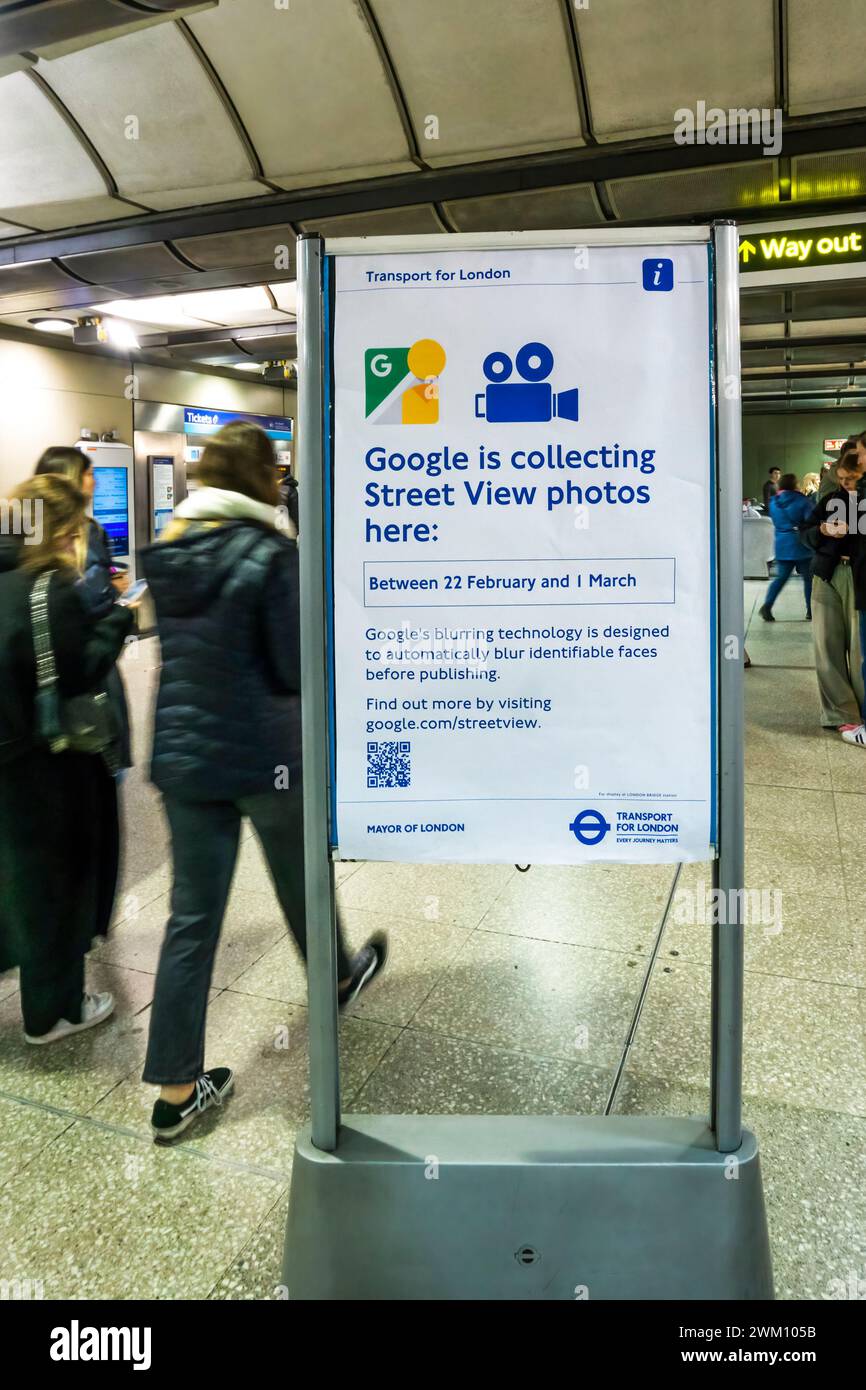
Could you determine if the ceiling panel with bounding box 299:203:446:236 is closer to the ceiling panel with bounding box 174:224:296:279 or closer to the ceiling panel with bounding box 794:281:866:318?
the ceiling panel with bounding box 174:224:296:279

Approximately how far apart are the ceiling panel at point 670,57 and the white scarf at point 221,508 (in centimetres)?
299

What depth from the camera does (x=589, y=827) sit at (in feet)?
5.63

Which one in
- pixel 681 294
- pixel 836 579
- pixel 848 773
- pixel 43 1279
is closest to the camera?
pixel 681 294

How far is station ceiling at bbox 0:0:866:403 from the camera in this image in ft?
12.8

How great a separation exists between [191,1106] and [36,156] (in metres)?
5.16

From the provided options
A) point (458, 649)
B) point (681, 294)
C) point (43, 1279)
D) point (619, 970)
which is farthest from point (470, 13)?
point (43, 1279)

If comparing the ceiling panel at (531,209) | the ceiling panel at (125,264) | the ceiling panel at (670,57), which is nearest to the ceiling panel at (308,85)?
the ceiling panel at (531,209)

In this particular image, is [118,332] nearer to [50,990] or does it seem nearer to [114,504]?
[114,504]

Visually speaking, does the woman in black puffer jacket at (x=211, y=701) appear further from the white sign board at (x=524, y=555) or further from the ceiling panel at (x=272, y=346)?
the ceiling panel at (x=272, y=346)

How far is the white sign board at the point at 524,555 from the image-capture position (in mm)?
1644

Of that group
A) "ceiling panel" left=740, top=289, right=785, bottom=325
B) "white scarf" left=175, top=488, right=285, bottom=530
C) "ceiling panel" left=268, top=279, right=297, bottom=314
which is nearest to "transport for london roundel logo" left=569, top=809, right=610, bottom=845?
"white scarf" left=175, top=488, right=285, bottom=530

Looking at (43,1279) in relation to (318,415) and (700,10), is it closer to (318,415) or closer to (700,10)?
(318,415)
